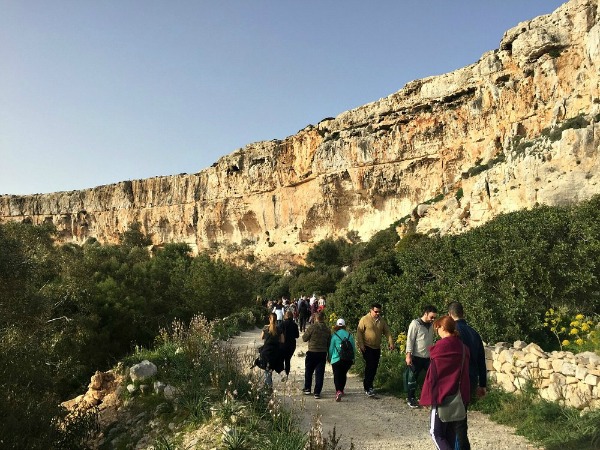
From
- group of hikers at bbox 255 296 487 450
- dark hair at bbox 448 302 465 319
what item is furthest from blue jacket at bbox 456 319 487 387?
dark hair at bbox 448 302 465 319

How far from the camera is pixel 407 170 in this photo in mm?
43156

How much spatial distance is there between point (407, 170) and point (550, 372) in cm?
3902

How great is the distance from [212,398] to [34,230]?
60.8 ft

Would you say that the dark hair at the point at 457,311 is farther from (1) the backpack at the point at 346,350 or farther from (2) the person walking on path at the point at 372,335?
(1) the backpack at the point at 346,350

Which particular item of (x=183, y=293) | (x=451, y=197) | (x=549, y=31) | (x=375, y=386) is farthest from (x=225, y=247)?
(x=375, y=386)

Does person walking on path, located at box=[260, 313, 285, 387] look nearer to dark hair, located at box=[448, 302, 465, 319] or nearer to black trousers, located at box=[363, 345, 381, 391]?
black trousers, located at box=[363, 345, 381, 391]

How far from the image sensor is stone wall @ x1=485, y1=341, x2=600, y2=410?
5059mm

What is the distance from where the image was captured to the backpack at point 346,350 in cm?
675

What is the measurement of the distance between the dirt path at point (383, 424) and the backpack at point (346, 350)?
74 centimetres

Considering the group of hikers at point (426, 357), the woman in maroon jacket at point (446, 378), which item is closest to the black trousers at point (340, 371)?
the group of hikers at point (426, 357)

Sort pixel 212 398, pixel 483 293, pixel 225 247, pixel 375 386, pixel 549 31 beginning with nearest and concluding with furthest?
pixel 212 398 < pixel 375 386 < pixel 483 293 < pixel 549 31 < pixel 225 247

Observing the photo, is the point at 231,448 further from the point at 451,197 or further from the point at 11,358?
the point at 451,197

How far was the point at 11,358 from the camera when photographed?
6.17m

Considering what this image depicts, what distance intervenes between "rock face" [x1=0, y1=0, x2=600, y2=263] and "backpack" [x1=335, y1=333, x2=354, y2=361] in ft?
53.7
